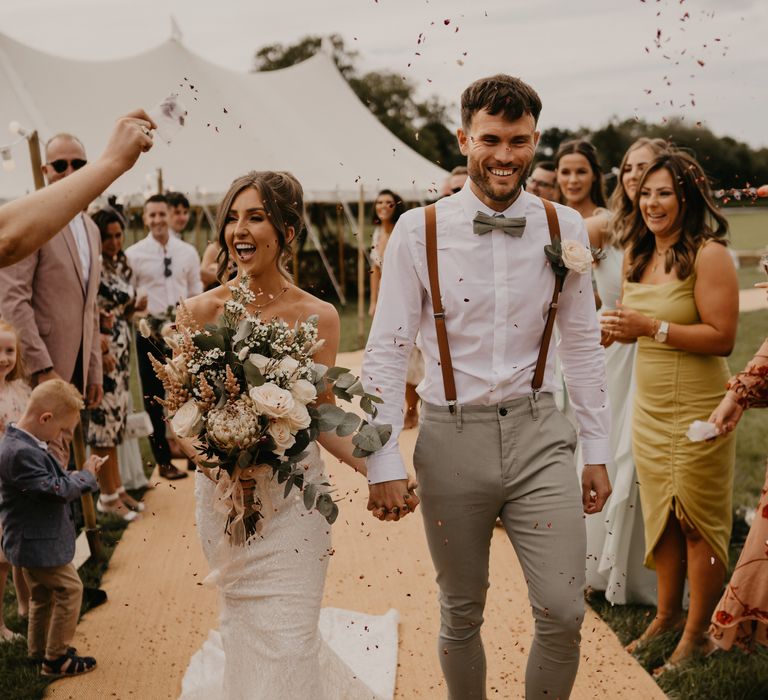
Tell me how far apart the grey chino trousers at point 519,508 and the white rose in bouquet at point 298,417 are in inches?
18.9

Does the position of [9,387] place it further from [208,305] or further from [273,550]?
[273,550]

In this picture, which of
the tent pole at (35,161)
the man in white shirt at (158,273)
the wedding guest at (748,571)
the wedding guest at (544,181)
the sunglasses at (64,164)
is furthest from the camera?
the man in white shirt at (158,273)

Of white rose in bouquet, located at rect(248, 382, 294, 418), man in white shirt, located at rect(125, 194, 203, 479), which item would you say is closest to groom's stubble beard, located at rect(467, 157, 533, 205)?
white rose in bouquet, located at rect(248, 382, 294, 418)

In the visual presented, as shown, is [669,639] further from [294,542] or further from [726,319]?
[294,542]

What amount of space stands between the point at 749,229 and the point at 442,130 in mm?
21411

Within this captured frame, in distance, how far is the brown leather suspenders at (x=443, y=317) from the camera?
296 cm

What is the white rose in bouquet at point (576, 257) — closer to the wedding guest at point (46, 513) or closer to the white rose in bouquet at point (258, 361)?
the white rose in bouquet at point (258, 361)

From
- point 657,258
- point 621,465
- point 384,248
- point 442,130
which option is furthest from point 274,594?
point 442,130

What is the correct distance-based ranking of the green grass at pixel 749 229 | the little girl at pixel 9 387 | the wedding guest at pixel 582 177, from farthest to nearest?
the green grass at pixel 749 229
the wedding guest at pixel 582 177
the little girl at pixel 9 387

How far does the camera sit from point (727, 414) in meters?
3.58

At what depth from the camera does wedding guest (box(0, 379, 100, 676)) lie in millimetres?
3789

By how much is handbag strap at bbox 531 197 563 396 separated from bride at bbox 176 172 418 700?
0.63 m

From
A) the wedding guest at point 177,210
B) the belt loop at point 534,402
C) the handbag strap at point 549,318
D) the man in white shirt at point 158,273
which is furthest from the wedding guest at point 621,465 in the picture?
the wedding guest at point 177,210

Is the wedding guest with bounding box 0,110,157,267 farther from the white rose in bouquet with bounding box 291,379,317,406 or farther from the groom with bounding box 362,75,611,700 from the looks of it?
the groom with bounding box 362,75,611,700
